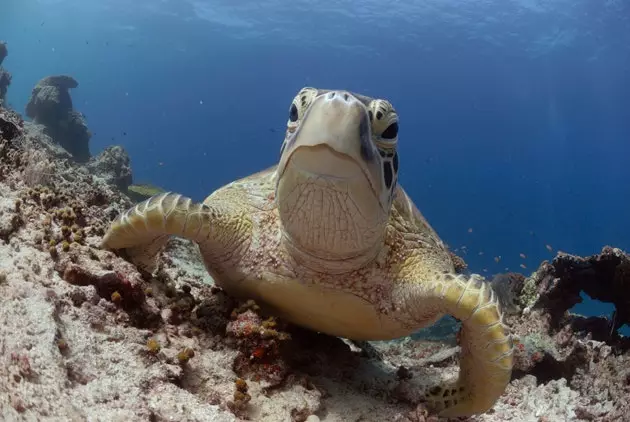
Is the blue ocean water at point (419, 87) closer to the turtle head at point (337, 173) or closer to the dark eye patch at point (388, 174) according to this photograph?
Result: the turtle head at point (337, 173)

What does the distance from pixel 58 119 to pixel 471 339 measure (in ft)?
48.7

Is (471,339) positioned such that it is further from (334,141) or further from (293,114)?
(293,114)

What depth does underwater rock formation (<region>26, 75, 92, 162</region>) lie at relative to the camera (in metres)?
13.8

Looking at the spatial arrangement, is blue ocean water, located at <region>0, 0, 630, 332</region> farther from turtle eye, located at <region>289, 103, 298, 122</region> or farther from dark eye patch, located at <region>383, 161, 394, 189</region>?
dark eye patch, located at <region>383, 161, 394, 189</region>

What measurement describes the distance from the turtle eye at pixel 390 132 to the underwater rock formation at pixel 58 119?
43.4 feet

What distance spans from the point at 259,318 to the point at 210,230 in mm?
580

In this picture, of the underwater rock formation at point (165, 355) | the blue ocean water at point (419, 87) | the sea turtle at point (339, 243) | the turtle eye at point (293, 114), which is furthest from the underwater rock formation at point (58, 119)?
the turtle eye at point (293, 114)

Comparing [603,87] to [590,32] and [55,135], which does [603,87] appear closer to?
[590,32]

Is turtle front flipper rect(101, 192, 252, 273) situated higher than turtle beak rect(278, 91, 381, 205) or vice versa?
turtle beak rect(278, 91, 381, 205)

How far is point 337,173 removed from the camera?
76.0 inches

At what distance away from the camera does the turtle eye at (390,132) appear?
85.0 inches

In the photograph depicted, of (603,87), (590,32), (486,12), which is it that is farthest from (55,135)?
(603,87)

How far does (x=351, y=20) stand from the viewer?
41531mm

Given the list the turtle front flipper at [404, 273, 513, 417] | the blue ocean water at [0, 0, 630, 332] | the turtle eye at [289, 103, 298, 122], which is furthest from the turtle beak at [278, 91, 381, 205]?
the blue ocean water at [0, 0, 630, 332]
